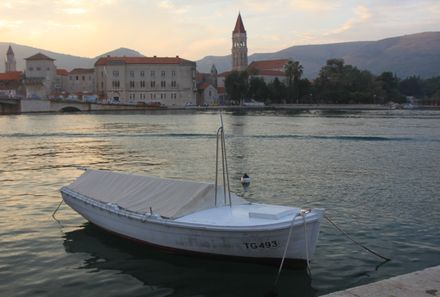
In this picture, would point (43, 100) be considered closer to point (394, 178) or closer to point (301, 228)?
point (394, 178)

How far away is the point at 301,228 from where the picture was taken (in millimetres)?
11844

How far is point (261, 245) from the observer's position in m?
12.1

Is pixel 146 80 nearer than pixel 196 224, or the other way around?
pixel 196 224

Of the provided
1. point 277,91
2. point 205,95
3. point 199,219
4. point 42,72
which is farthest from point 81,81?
point 199,219

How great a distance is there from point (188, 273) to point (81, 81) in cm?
18828

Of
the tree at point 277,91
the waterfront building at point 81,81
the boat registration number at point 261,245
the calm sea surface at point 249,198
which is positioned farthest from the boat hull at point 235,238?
the waterfront building at point 81,81

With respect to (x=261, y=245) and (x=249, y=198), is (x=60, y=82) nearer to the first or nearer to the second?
(x=249, y=198)

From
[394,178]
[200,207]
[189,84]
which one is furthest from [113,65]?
[200,207]

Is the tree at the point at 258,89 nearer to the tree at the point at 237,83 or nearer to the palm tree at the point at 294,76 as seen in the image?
the tree at the point at 237,83

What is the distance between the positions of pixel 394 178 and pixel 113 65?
160 m

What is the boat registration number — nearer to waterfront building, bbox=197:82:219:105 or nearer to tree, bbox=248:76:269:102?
tree, bbox=248:76:269:102

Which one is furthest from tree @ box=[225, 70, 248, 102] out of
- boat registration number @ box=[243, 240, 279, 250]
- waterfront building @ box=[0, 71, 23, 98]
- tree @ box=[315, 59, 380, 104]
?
boat registration number @ box=[243, 240, 279, 250]

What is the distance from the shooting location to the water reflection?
1180 cm

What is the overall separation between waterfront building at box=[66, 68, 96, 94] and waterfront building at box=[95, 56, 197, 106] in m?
5.63
